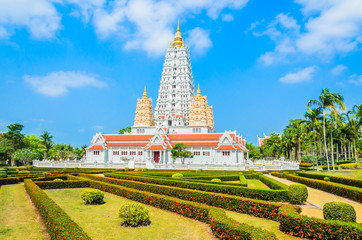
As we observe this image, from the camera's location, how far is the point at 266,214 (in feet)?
44.9

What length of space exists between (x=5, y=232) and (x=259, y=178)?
27.4 meters

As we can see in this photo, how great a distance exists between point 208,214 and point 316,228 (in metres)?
4.73

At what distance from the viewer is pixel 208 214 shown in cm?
1251

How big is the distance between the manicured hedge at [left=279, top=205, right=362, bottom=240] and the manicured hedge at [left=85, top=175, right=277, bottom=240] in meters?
2.42

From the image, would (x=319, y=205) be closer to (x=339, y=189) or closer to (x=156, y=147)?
(x=339, y=189)

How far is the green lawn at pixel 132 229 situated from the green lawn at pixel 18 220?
2.00 m

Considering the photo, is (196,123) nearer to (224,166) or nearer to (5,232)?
(224,166)

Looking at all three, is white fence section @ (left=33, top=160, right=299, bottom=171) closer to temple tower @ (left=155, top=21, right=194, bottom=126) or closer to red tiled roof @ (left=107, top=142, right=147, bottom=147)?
red tiled roof @ (left=107, top=142, right=147, bottom=147)

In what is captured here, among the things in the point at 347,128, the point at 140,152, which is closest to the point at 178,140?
the point at 140,152

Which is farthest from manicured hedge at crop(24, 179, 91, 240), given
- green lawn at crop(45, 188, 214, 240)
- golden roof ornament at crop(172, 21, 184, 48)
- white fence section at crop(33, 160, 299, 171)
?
golden roof ornament at crop(172, 21, 184, 48)

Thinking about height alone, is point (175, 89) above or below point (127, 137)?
above

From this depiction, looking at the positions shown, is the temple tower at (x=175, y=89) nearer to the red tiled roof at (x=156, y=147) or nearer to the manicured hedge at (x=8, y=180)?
the red tiled roof at (x=156, y=147)

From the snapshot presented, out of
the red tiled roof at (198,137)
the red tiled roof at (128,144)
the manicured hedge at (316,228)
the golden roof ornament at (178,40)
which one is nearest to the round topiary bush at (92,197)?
the manicured hedge at (316,228)

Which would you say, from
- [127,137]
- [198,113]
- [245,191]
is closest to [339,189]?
[245,191]
